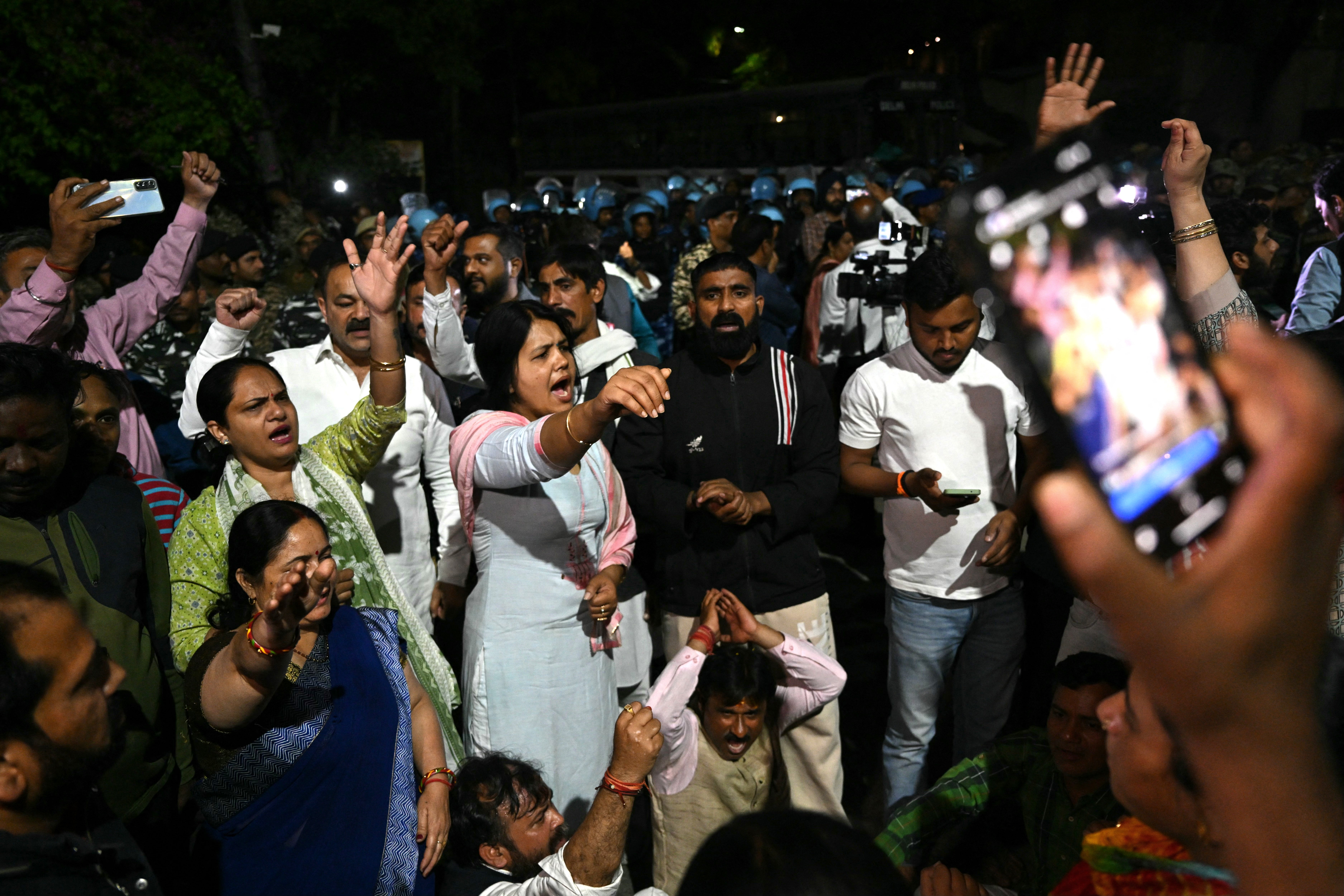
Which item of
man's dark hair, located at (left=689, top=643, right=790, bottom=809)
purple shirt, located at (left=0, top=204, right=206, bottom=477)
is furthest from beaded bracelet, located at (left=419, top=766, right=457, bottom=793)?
purple shirt, located at (left=0, top=204, right=206, bottom=477)

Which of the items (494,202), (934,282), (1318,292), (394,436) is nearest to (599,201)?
(494,202)

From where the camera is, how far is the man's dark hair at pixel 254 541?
2.33 metres

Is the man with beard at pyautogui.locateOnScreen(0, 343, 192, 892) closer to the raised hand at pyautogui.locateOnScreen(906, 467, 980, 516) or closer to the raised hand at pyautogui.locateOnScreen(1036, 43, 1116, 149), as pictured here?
the raised hand at pyautogui.locateOnScreen(906, 467, 980, 516)

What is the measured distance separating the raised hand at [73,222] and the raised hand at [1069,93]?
2773 millimetres

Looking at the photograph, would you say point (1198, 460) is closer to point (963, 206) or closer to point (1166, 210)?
point (963, 206)

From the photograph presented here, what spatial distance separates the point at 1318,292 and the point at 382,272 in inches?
138

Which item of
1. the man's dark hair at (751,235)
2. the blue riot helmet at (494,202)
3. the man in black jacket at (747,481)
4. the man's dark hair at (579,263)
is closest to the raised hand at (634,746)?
the man in black jacket at (747,481)

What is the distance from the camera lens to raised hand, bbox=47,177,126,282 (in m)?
3.08

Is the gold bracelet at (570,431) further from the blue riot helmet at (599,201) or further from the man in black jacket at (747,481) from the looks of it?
the blue riot helmet at (599,201)

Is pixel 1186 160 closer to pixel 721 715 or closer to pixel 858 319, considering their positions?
pixel 721 715

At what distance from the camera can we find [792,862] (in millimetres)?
1277

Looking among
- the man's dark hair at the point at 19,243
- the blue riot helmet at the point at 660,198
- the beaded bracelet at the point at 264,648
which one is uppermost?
the man's dark hair at the point at 19,243

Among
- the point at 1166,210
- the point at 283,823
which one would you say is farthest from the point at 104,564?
the point at 1166,210

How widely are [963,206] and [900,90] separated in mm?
18108
